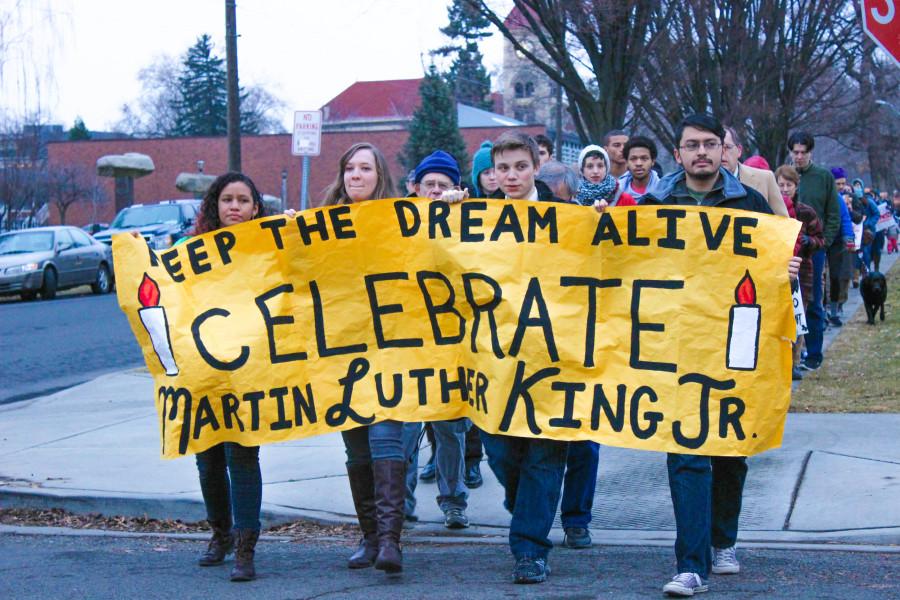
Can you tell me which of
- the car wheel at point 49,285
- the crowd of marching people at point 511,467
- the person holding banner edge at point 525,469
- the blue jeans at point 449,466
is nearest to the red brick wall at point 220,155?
the car wheel at point 49,285

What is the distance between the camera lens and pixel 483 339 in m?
5.49

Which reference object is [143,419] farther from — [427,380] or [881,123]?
[881,123]

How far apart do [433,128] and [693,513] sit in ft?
167

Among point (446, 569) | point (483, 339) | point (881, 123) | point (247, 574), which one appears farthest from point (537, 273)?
point (881, 123)

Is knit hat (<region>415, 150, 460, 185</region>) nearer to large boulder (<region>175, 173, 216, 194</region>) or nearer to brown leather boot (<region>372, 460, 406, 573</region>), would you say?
brown leather boot (<region>372, 460, 406, 573</region>)

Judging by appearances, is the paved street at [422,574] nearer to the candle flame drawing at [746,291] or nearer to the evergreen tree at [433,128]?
the candle flame drawing at [746,291]

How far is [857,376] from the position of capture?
35.7 ft

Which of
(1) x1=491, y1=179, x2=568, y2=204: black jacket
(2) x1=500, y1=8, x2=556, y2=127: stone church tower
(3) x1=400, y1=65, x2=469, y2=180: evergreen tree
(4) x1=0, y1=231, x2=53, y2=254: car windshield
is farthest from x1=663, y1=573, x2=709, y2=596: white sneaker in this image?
(2) x1=500, y1=8, x2=556, y2=127: stone church tower

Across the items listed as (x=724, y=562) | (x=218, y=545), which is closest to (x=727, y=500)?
(x=724, y=562)

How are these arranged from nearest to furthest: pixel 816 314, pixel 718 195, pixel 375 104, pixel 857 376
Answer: pixel 718 195 → pixel 857 376 → pixel 816 314 → pixel 375 104

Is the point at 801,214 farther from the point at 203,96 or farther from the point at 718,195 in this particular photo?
the point at 203,96

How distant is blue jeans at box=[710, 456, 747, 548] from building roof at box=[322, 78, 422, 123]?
104 metres

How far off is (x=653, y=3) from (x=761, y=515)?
13.3 meters

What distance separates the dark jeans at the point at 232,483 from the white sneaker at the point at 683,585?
1.80 m
